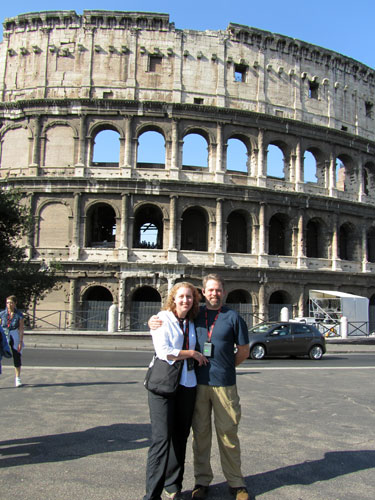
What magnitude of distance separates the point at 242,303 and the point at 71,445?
66.6 ft

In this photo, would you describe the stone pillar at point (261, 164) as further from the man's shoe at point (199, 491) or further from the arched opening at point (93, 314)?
the man's shoe at point (199, 491)

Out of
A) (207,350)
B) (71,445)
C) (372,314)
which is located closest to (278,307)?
(372,314)

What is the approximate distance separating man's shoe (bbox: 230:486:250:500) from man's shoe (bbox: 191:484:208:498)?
8.5 inches

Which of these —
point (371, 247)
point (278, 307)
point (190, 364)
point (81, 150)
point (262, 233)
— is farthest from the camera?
point (371, 247)

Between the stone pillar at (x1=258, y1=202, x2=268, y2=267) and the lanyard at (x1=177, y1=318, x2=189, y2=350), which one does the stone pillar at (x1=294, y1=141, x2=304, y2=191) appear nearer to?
the stone pillar at (x1=258, y1=202, x2=268, y2=267)

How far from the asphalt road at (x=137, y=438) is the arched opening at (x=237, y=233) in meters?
16.3

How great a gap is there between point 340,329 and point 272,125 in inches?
481

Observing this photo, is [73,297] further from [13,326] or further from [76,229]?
[13,326]

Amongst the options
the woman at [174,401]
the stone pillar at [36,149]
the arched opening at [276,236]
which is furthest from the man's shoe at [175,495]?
the arched opening at [276,236]

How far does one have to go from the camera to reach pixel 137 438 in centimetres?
498

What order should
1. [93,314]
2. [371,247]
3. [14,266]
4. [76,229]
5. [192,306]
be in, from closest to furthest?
[192,306]
[14,266]
[93,314]
[76,229]
[371,247]

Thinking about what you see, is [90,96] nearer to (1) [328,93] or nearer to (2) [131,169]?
(2) [131,169]

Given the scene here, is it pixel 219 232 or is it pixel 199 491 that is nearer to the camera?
pixel 199 491

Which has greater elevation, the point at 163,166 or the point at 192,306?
the point at 163,166
